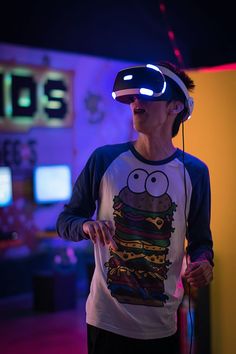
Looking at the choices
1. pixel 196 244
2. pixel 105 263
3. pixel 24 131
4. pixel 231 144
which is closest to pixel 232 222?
pixel 231 144

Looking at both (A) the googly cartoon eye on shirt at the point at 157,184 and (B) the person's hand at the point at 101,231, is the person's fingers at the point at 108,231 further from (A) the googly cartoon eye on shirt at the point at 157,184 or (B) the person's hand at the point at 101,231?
(A) the googly cartoon eye on shirt at the point at 157,184

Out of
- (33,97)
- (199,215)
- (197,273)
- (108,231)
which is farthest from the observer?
(33,97)

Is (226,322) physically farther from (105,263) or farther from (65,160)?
(65,160)

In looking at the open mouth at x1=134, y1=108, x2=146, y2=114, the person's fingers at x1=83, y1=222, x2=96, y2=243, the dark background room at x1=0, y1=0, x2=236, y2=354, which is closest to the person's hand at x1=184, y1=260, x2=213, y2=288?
the person's fingers at x1=83, y1=222, x2=96, y2=243

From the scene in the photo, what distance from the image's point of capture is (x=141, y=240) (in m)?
1.85

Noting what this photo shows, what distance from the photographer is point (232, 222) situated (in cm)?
312

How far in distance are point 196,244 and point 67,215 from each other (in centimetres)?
42

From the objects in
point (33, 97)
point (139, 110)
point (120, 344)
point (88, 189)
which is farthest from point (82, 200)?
point (33, 97)

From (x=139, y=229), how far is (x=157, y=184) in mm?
→ 151

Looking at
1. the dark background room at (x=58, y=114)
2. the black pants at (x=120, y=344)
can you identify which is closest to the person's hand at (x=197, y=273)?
the black pants at (x=120, y=344)

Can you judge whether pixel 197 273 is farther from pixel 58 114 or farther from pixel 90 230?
pixel 58 114

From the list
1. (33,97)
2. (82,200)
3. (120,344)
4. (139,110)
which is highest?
(33,97)

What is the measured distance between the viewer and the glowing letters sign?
6.79 metres

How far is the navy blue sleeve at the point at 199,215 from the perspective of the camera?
77.0 inches
